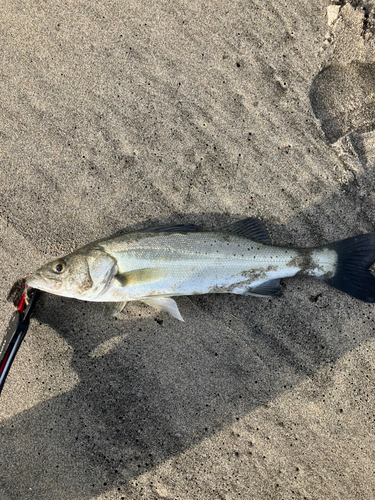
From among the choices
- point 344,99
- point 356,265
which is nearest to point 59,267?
point 356,265

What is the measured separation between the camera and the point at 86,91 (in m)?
3.48

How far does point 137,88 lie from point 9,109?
1.47 meters

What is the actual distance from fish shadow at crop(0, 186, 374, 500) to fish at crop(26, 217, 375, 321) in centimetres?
22

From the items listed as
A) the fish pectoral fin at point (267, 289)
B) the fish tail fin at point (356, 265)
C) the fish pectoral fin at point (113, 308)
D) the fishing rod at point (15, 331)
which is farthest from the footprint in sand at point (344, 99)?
the fishing rod at point (15, 331)

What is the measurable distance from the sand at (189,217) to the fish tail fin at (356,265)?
0.20 m

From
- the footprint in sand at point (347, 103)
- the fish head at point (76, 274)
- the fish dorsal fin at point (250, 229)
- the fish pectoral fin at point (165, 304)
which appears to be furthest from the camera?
the footprint in sand at point (347, 103)

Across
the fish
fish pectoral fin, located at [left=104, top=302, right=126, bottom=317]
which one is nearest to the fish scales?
the fish

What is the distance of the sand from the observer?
323 centimetres

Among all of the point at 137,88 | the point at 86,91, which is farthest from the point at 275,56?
the point at 86,91

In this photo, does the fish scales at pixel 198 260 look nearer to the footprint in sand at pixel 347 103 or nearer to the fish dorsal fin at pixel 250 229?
the fish dorsal fin at pixel 250 229

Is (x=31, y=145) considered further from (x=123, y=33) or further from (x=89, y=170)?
(x=123, y=33)

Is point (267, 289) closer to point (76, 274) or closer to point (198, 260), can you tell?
point (198, 260)

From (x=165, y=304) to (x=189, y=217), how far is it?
99cm

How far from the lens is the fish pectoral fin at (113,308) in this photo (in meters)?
3.27
